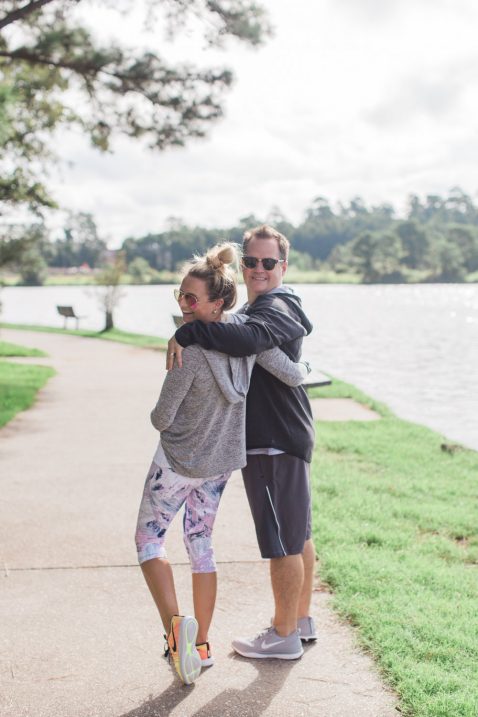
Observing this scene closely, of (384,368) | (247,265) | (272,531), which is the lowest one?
(384,368)

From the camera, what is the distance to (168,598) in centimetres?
311

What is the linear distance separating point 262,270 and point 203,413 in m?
0.67

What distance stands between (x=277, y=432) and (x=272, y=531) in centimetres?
40

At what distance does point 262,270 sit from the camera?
11.0 feet

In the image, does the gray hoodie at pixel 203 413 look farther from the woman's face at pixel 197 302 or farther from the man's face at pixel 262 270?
the man's face at pixel 262 270

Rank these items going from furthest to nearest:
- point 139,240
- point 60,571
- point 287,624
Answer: point 139,240
point 60,571
point 287,624

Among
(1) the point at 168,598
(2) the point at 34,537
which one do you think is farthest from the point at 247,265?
(2) the point at 34,537

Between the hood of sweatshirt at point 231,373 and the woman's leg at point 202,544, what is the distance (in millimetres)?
338

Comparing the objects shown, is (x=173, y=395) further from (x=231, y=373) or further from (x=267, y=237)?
(x=267, y=237)

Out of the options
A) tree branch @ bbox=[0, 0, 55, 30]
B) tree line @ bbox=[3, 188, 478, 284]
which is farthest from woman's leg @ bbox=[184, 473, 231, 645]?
tree line @ bbox=[3, 188, 478, 284]

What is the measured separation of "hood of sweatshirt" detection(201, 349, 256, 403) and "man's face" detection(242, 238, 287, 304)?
0.36 metres

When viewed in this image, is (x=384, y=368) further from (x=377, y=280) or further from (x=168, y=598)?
(x=377, y=280)

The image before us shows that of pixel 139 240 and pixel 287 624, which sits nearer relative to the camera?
pixel 287 624

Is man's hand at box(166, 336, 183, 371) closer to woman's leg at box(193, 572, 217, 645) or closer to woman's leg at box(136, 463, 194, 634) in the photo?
woman's leg at box(136, 463, 194, 634)
